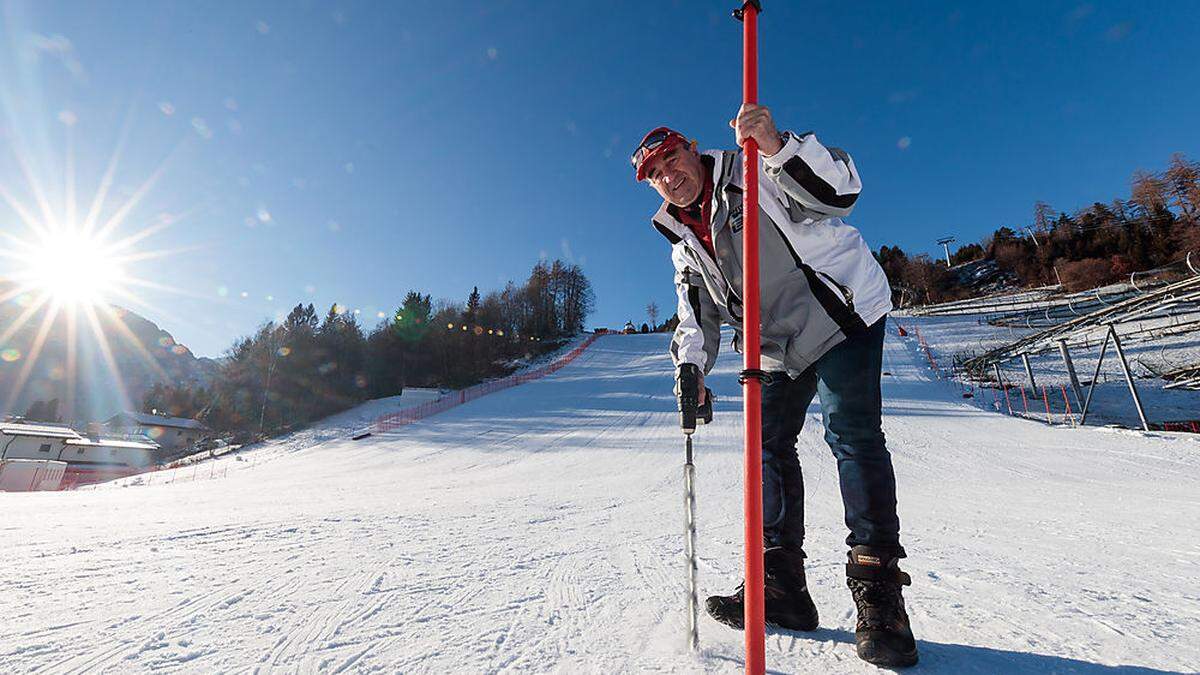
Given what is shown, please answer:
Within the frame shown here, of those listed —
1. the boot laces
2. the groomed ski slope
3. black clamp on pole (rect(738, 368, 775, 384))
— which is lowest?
the groomed ski slope

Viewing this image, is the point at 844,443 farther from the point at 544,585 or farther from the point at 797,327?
the point at 544,585

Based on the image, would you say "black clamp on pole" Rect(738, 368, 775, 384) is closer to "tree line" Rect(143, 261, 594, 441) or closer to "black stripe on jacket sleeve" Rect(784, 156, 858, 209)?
"black stripe on jacket sleeve" Rect(784, 156, 858, 209)

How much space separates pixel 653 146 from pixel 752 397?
1.05m

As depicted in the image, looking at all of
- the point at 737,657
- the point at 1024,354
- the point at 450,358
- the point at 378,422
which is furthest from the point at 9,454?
the point at 1024,354

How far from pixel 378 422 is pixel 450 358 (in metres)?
19.8

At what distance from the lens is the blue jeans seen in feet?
4.68

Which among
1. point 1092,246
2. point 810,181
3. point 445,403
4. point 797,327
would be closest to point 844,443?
point 797,327

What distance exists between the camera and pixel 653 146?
1.79 m

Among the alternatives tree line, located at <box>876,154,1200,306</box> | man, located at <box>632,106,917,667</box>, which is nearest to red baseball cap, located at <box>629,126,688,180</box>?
man, located at <box>632,106,917,667</box>

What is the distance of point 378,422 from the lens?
71.8 feet

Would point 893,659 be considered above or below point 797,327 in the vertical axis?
below

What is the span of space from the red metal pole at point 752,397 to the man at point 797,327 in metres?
0.09

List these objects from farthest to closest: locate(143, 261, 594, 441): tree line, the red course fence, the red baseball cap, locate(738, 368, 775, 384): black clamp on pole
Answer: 1. locate(143, 261, 594, 441): tree line
2. the red course fence
3. the red baseball cap
4. locate(738, 368, 775, 384): black clamp on pole

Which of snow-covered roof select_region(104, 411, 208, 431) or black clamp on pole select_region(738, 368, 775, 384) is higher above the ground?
black clamp on pole select_region(738, 368, 775, 384)
